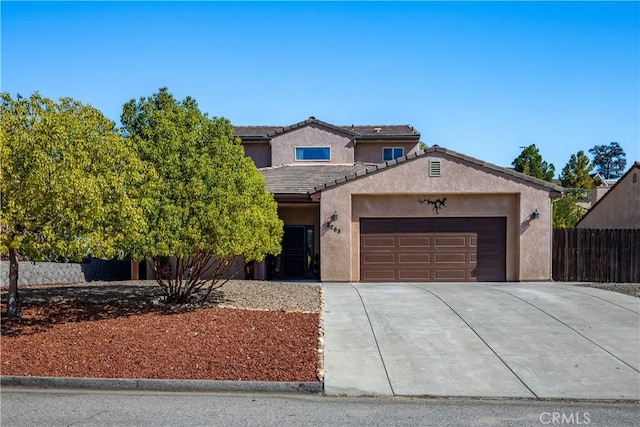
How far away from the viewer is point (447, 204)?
61.7ft

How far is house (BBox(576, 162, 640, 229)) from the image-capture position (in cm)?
2252

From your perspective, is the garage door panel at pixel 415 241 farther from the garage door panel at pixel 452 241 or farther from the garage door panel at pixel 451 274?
the garage door panel at pixel 451 274

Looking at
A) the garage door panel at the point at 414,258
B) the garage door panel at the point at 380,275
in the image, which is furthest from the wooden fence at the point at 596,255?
the garage door panel at the point at 380,275

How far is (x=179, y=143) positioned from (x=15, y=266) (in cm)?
400

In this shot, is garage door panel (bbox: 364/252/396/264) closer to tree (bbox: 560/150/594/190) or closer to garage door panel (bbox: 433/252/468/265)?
garage door panel (bbox: 433/252/468/265)

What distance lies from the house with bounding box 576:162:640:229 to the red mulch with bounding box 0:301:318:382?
53.8 feet

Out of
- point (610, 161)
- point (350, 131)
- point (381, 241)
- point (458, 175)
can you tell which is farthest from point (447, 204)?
point (610, 161)

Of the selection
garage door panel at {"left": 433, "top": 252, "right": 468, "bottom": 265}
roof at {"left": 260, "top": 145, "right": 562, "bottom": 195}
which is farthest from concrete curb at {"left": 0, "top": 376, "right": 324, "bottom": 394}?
garage door panel at {"left": 433, "top": 252, "right": 468, "bottom": 265}

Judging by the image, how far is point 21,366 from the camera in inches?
338

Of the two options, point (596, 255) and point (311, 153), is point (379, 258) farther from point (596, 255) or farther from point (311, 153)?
point (311, 153)

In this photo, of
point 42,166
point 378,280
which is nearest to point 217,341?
point 42,166

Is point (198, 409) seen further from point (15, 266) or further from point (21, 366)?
point (15, 266)

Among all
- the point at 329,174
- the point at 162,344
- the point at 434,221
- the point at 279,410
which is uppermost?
the point at 329,174

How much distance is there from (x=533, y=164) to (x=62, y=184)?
31881mm
